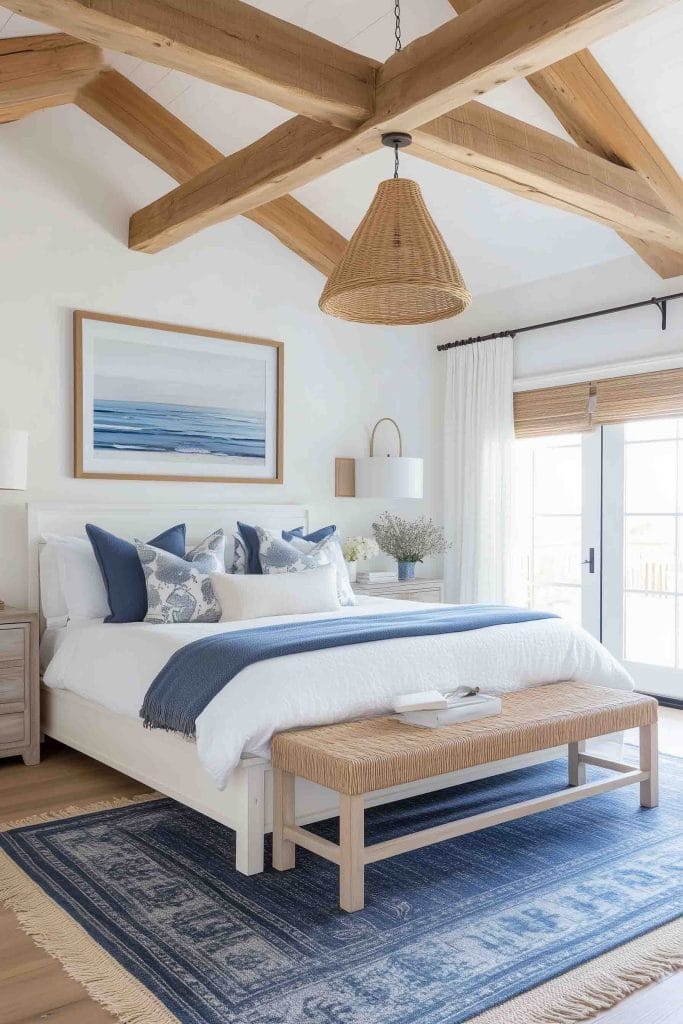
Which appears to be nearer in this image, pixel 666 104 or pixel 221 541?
pixel 666 104

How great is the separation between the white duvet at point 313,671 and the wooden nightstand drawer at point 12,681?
5.4 inches

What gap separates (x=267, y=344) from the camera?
558cm

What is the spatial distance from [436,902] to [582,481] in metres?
3.49

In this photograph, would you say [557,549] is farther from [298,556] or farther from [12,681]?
[12,681]

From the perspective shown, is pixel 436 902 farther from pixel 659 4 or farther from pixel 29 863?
pixel 659 4

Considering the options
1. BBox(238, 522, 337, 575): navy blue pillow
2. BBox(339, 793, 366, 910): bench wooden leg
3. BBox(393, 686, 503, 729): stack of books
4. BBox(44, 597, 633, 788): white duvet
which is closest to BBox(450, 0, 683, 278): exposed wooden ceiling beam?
BBox(44, 597, 633, 788): white duvet

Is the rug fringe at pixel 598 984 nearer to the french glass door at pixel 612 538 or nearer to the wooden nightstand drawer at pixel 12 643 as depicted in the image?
Result: the wooden nightstand drawer at pixel 12 643

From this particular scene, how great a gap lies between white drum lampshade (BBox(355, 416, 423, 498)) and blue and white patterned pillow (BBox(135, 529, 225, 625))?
171 centimetres

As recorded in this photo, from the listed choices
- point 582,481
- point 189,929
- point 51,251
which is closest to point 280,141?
point 51,251

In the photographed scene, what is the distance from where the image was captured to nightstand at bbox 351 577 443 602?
560cm

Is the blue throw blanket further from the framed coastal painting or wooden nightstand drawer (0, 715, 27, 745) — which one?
the framed coastal painting

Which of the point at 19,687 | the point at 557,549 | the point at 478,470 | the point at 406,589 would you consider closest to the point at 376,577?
the point at 406,589

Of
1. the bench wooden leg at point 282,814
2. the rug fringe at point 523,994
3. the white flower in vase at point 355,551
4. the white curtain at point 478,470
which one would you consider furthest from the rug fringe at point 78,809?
the white curtain at point 478,470

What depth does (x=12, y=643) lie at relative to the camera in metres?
4.06
